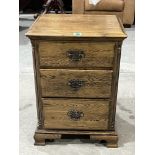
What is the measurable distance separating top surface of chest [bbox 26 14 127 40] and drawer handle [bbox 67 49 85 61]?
0.26ft

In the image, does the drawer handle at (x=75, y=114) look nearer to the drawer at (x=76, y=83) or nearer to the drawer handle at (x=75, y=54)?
the drawer at (x=76, y=83)

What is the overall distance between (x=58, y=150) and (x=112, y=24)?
0.80 m

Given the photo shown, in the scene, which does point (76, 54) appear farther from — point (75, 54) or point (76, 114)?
point (76, 114)

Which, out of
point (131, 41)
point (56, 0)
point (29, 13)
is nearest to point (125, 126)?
point (131, 41)

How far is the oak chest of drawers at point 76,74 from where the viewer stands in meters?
1.60

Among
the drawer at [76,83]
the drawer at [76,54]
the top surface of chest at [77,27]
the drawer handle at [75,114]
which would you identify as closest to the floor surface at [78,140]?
the drawer handle at [75,114]

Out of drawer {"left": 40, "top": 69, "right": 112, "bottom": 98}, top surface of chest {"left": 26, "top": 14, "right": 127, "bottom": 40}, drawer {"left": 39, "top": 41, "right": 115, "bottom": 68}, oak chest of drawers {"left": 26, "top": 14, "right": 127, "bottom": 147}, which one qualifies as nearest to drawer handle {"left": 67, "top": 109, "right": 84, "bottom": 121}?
oak chest of drawers {"left": 26, "top": 14, "right": 127, "bottom": 147}

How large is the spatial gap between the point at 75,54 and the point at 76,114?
0.37 meters

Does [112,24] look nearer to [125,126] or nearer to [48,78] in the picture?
[48,78]

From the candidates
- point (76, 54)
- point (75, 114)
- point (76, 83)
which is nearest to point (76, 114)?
point (75, 114)

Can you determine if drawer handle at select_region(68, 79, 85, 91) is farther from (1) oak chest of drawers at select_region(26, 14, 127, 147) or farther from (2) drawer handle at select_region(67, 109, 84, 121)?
(2) drawer handle at select_region(67, 109, 84, 121)

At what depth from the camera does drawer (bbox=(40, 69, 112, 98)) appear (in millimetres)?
1661

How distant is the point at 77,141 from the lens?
1.89 m
